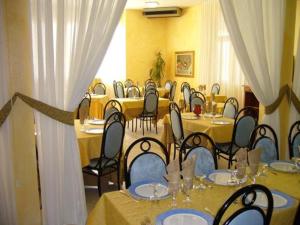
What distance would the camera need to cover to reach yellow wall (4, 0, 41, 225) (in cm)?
265

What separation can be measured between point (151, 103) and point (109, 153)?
3359mm

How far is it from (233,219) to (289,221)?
69 centimetres

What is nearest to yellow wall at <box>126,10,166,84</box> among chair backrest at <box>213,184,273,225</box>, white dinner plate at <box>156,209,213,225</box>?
white dinner plate at <box>156,209,213,225</box>

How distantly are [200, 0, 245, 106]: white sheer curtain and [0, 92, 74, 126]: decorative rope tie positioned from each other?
19.6 feet

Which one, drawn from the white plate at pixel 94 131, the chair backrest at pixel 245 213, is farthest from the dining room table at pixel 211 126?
the chair backrest at pixel 245 213

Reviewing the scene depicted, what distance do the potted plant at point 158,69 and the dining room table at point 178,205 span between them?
8.07 metres

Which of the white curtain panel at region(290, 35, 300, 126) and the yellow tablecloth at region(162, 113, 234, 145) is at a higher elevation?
the white curtain panel at region(290, 35, 300, 126)

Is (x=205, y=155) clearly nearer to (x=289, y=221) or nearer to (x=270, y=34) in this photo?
(x=289, y=221)

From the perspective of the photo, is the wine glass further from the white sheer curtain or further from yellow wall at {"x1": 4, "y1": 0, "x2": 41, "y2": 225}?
the white sheer curtain

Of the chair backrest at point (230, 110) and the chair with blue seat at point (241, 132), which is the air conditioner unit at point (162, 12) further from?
the chair with blue seat at point (241, 132)

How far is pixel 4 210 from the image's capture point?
2850 millimetres

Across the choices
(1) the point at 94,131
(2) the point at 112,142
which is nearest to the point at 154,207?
(2) the point at 112,142

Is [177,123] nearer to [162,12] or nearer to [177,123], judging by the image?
[177,123]

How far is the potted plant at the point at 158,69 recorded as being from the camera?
10180mm
